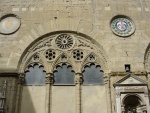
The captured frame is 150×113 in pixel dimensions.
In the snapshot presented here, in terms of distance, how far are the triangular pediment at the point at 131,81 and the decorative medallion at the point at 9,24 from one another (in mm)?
5688

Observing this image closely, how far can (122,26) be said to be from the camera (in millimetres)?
13922

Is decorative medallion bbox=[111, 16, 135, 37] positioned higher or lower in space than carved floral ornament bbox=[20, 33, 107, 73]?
higher

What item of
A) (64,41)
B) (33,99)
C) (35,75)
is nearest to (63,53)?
(64,41)

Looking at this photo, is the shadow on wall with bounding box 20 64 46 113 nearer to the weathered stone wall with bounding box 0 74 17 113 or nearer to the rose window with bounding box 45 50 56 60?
the weathered stone wall with bounding box 0 74 17 113

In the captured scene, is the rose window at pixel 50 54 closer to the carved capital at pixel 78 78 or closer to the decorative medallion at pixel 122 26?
the carved capital at pixel 78 78

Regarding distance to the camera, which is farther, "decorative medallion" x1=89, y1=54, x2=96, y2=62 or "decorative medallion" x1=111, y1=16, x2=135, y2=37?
"decorative medallion" x1=111, y1=16, x2=135, y2=37

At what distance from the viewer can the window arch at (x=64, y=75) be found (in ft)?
42.4

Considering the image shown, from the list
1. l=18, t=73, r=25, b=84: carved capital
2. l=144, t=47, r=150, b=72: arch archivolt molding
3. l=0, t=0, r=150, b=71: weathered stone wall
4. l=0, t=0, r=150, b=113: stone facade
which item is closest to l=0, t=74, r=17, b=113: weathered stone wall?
l=0, t=0, r=150, b=113: stone facade

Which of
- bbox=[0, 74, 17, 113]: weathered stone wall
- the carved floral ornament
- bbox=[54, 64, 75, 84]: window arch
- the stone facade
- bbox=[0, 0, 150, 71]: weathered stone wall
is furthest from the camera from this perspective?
the carved floral ornament

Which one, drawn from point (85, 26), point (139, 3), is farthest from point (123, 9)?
point (85, 26)

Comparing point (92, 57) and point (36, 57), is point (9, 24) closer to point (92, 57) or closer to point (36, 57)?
point (36, 57)

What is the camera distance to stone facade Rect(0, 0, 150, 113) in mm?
12266

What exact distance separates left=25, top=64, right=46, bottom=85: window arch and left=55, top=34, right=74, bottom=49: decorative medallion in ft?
4.68

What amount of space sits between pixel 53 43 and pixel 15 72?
2321 mm
